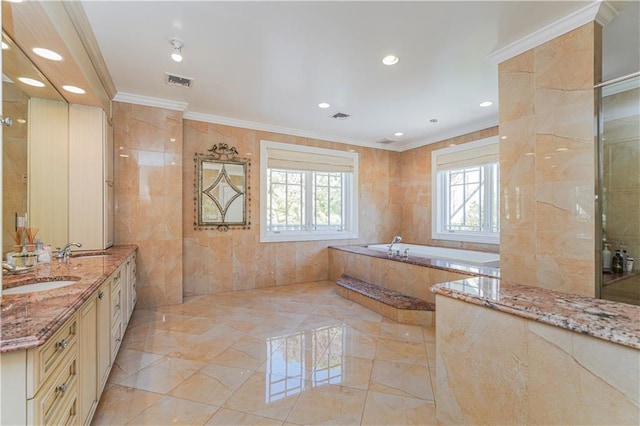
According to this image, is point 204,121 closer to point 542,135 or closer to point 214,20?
point 214,20

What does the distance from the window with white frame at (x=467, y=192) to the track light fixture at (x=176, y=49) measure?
4.06m

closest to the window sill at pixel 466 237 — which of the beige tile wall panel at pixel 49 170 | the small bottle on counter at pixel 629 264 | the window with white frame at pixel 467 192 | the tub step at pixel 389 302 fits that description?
the window with white frame at pixel 467 192

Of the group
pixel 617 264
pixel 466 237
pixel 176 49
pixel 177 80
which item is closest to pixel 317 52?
pixel 176 49

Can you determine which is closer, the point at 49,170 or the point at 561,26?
the point at 561,26

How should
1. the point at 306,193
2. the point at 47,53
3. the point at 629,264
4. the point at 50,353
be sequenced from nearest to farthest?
1. the point at 50,353
2. the point at 47,53
3. the point at 629,264
4. the point at 306,193

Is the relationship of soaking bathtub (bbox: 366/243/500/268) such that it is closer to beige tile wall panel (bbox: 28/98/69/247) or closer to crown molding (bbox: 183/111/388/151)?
crown molding (bbox: 183/111/388/151)

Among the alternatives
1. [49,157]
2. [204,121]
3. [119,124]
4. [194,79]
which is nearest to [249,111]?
[204,121]

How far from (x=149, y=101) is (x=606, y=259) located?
4.67 metres

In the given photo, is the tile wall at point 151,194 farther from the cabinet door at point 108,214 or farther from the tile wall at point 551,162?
the tile wall at point 551,162

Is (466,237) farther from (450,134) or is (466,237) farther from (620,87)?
(620,87)

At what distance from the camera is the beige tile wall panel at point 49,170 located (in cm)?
Answer: 256

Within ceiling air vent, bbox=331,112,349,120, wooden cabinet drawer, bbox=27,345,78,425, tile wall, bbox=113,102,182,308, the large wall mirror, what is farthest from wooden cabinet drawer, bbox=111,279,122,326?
ceiling air vent, bbox=331,112,349,120

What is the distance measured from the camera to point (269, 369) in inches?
90.3

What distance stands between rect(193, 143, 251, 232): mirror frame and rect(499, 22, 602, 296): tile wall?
3.33m
